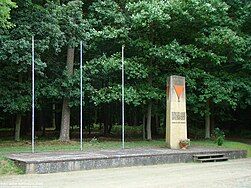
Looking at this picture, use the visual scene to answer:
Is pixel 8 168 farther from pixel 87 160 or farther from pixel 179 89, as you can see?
pixel 179 89

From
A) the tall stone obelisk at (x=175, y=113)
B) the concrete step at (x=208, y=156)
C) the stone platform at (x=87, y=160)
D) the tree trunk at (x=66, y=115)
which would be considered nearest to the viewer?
the stone platform at (x=87, y=160)

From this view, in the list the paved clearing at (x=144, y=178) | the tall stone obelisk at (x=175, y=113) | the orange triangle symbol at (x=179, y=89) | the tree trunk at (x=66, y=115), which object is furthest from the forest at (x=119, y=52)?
the paved clearing at (x=144, y=178)

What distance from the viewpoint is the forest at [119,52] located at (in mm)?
18609

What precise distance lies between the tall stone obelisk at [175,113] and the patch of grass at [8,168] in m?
7.45

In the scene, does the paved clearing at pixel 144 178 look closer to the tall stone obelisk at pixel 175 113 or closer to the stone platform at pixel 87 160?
the stone platform at pixel 87 160

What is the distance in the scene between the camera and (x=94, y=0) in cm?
2217

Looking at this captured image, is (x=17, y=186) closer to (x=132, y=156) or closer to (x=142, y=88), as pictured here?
(x=132, y=156)

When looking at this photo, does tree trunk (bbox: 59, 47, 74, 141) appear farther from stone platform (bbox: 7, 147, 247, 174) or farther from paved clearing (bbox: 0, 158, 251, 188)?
paved clearing (bbox: 0, 158, 251, 188)

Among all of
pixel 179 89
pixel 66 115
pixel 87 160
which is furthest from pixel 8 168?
pixel 66 115

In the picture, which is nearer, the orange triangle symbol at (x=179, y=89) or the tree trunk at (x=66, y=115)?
the orange triangle symbol at (x=179, y=89)

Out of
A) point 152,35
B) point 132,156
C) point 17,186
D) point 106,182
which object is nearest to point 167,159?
point 132,156

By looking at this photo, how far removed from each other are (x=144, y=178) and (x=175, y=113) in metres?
6.72

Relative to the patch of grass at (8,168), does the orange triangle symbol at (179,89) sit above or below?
above

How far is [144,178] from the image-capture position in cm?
1129
